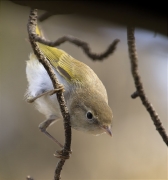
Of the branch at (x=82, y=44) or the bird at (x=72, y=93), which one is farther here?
the bird at (x=72, y=93)

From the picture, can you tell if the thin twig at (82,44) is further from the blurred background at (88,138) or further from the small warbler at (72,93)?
the blurred background at (88,138)

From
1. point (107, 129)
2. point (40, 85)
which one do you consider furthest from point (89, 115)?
point (40, 85)

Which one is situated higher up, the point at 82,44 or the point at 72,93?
the point at 82,44

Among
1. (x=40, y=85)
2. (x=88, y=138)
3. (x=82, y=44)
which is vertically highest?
(x=82, y=44)

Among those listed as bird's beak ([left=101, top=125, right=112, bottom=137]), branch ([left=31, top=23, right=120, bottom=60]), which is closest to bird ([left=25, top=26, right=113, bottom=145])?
bird's beak ([left=101, top=125, right=112, bottom=137])

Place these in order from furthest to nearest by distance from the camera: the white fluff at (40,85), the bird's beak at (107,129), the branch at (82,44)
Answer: the white fluff at (40,85) < the bird's beak at (107,129) < the branch at (82,44)

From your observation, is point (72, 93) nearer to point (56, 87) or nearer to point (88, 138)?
point (56, 87)

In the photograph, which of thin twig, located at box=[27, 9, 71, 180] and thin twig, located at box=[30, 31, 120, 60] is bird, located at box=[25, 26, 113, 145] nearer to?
thin twig, located at box=[27, 9, 71, 180]

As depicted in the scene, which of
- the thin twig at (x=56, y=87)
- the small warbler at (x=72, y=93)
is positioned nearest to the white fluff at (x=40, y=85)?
the small warbler at (x=72, y=93)

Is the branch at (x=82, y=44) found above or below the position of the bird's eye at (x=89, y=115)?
above
